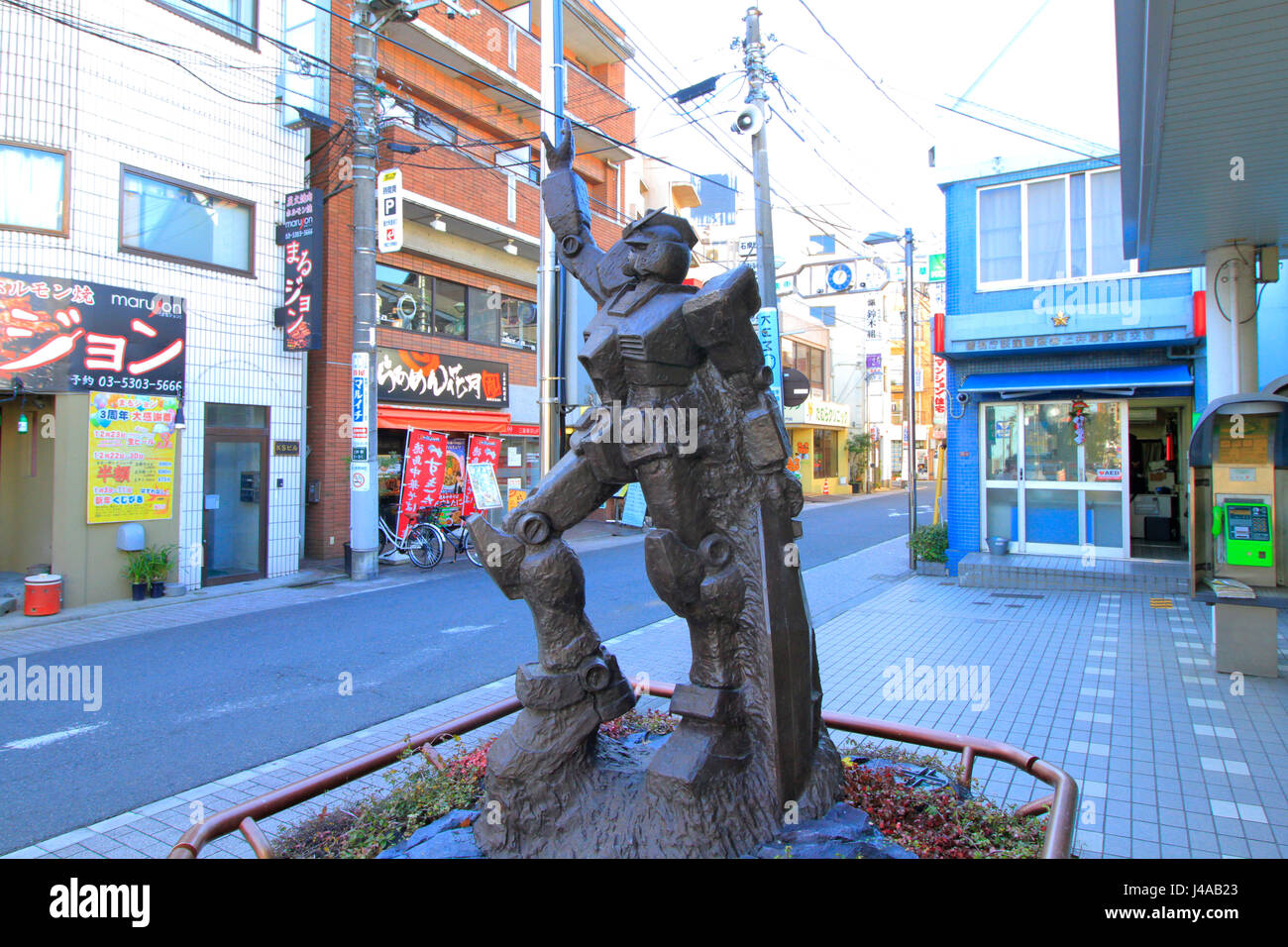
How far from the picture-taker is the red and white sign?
12.6 metres

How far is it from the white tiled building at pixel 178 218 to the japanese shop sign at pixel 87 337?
7.8 inches

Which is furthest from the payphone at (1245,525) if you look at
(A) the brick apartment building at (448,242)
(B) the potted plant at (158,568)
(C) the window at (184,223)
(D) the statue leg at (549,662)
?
(C) the window at (184,223)

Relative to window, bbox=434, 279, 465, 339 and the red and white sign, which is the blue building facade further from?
window, bbox=434, 279, 465, 339

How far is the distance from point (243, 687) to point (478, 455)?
29.0ft

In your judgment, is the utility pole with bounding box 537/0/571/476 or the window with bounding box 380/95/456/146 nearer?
the utility pole with bounding box 537/0/571/476

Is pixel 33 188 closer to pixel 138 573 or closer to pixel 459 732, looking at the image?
pixel 138 573

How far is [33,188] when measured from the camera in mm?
9680

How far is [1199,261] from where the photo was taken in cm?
887

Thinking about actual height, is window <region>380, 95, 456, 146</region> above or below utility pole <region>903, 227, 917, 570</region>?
above

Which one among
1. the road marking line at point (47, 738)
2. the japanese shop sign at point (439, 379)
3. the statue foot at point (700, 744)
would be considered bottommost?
the road marking line at point (47, 738)

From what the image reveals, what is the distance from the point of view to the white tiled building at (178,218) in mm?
9727

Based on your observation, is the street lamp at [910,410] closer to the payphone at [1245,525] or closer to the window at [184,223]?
the payphone at [1245,525]

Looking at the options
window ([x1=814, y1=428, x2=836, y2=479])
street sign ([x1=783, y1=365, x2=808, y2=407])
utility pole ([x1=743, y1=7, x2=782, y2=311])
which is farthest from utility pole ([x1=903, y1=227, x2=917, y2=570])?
window ([x1=814, y1=428, x2=836, y2=479])

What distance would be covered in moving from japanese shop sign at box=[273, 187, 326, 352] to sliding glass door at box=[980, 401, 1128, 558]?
10539 mm
